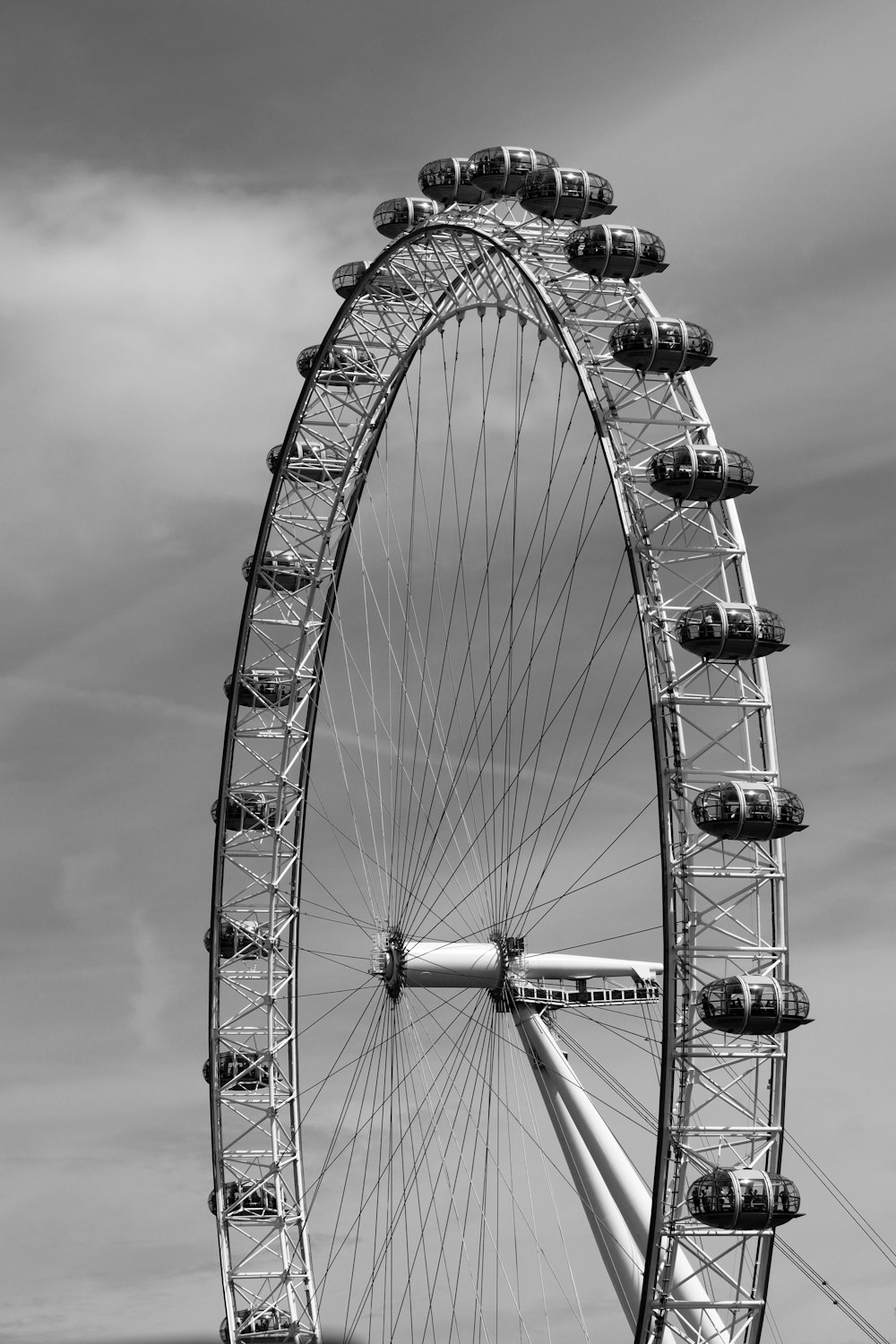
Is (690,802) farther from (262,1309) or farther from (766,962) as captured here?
(262,1309)

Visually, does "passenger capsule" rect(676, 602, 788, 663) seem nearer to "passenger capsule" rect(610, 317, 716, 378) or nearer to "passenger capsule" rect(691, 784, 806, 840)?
"passenger capsule" rect(691, 784, 806, 840)

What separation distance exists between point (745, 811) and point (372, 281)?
2087 centimetres

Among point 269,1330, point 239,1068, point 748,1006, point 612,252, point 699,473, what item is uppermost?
point 612,252

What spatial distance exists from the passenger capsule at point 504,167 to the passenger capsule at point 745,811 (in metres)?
15.1

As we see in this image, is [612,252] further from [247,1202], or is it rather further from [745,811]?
[247,1202]

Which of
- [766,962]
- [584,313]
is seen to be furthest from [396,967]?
[584,313]

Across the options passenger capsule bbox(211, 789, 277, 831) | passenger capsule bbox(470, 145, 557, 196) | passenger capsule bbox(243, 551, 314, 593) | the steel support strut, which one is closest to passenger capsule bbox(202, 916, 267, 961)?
passenger capsule bbox(211, 789, 277, 831)

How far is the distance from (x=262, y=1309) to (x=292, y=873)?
10.9 meters

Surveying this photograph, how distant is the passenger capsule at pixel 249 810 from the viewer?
6562cm

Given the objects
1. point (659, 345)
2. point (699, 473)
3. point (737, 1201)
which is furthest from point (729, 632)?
point (737, 1201)

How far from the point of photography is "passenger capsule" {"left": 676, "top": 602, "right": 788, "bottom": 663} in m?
46.0

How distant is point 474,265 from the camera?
55312mm

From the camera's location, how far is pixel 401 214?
60.9 meters

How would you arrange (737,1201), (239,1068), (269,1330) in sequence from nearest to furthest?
(737,1201)
(269,1330)
(239,1068)
